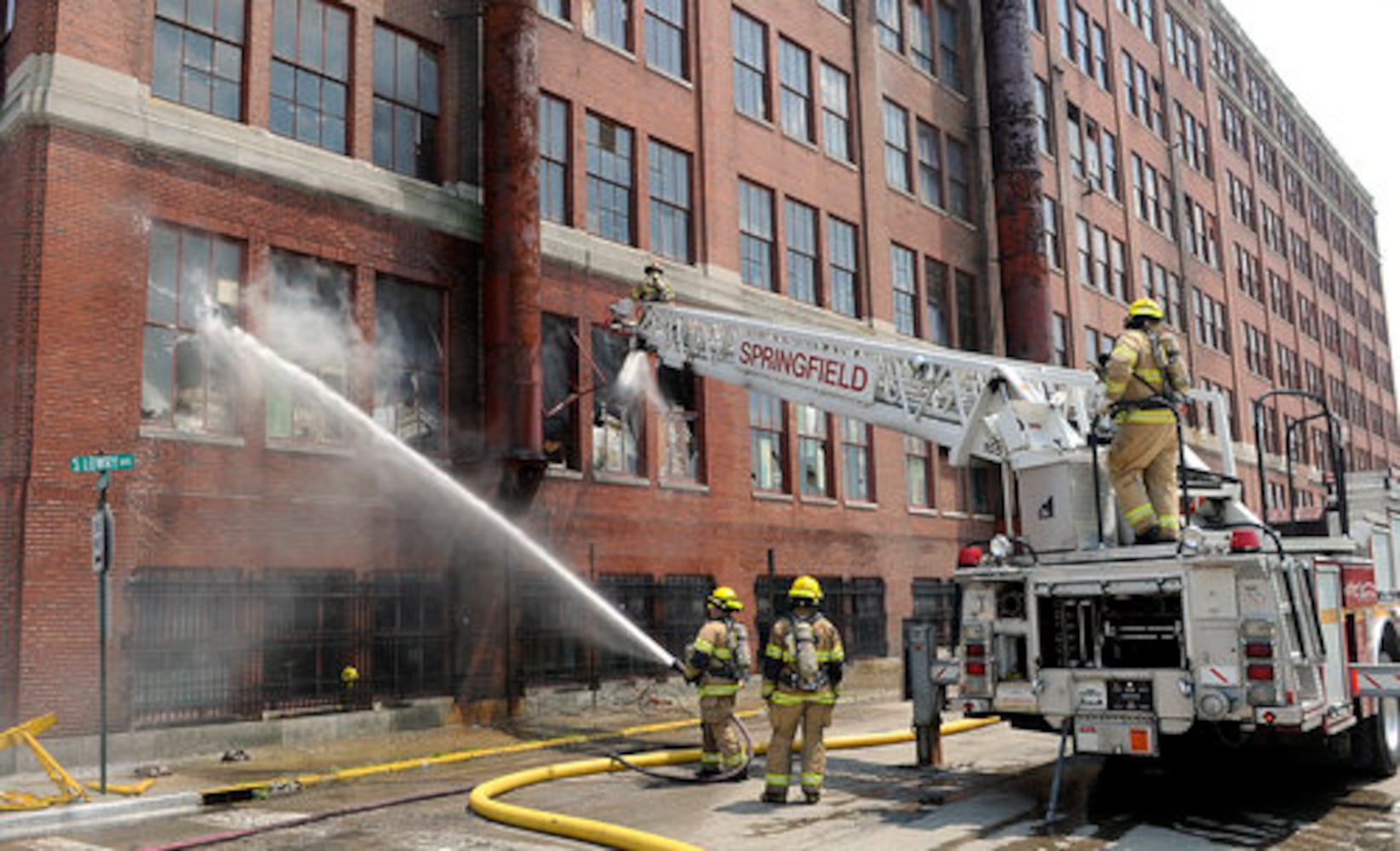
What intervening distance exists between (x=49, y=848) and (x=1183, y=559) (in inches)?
321

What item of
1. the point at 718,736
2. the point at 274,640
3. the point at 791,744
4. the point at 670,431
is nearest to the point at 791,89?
the point at 670,431

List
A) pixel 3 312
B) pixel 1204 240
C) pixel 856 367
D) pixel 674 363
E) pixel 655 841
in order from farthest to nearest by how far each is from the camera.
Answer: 1. pixel 1204 240
2. pixel 674 363
3. pixel 3 312
4. pixel 856 367
5. pixel 655 841

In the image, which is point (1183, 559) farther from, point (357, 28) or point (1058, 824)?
point (357, 28)

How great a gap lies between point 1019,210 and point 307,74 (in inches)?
721

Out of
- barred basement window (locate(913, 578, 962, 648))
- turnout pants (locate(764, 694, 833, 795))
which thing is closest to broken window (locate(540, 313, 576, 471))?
turnout pants (locate(764, 694, 833, 795))

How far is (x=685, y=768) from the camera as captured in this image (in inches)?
417

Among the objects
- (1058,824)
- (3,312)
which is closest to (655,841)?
(1058,824)

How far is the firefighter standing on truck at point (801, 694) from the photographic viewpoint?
28.6 feet

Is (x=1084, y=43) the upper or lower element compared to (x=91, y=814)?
upper

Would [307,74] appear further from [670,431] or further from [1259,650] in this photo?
[1259,650]

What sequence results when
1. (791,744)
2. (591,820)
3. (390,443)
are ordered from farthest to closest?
1. (390,443)
2. (791,744)
3. (591,820)

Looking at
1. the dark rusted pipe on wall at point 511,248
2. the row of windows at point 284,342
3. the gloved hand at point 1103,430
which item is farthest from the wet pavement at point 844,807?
the dark rusted pipe on wall at point 511,248

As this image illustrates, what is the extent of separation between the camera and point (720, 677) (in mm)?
9625

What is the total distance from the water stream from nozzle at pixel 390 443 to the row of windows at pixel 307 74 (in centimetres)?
285
